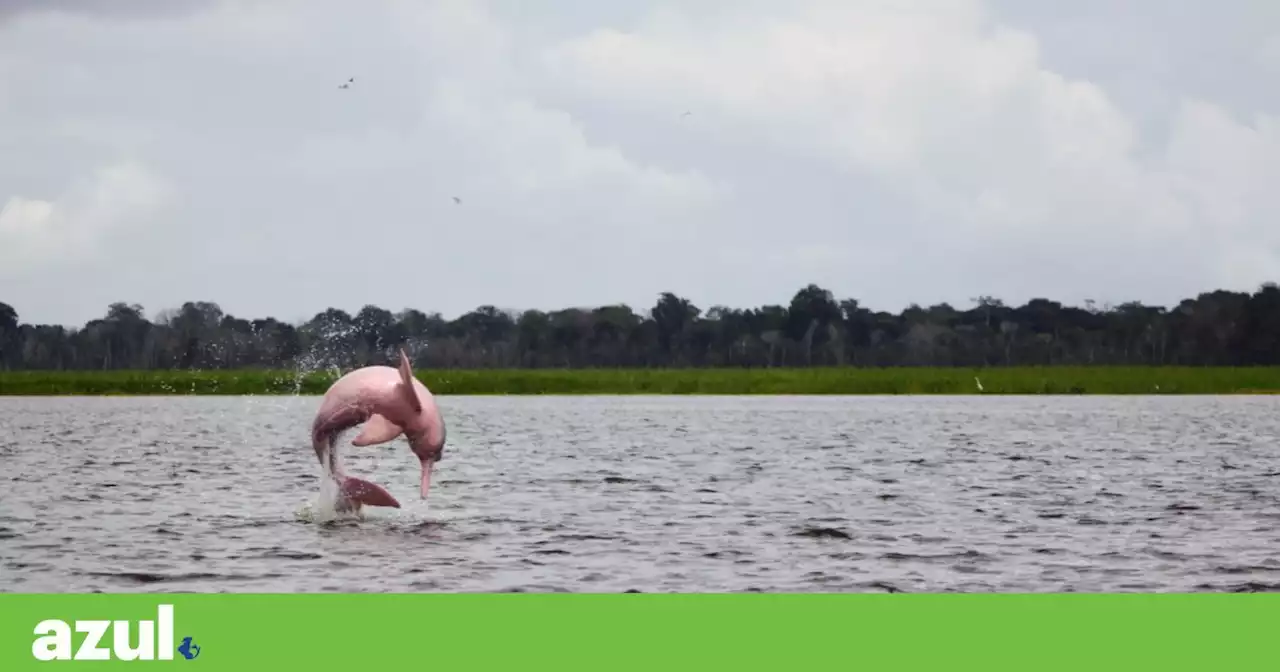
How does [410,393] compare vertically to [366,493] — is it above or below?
above

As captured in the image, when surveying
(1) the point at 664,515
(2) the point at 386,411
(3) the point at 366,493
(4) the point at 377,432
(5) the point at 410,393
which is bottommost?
(1) the point at 664,515

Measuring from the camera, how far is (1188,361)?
15538 centimetres

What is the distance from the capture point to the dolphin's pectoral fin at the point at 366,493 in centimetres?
2519

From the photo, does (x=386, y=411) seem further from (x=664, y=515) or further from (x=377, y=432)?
(x=664, y=515)

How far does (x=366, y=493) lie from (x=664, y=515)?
573cm

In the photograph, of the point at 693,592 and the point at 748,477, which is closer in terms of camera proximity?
the point at 693,592

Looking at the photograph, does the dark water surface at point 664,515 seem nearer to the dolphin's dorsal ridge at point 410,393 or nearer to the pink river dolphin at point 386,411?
the pink river dolphin at point 386,411

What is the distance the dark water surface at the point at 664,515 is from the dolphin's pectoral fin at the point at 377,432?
5.54 feet

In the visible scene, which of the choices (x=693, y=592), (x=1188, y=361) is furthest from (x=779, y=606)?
(x=1188, y=361)

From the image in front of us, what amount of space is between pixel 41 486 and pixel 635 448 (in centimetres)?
1998

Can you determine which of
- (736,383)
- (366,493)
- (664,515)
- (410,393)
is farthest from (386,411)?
(736,383)

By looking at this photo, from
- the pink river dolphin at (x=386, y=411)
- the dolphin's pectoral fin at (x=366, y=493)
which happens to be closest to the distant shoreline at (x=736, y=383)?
the dolphin's pectoral fin at (x=366, y=493)

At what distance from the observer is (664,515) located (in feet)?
95.7

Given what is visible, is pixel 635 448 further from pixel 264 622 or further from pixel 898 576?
pixel 264 622
